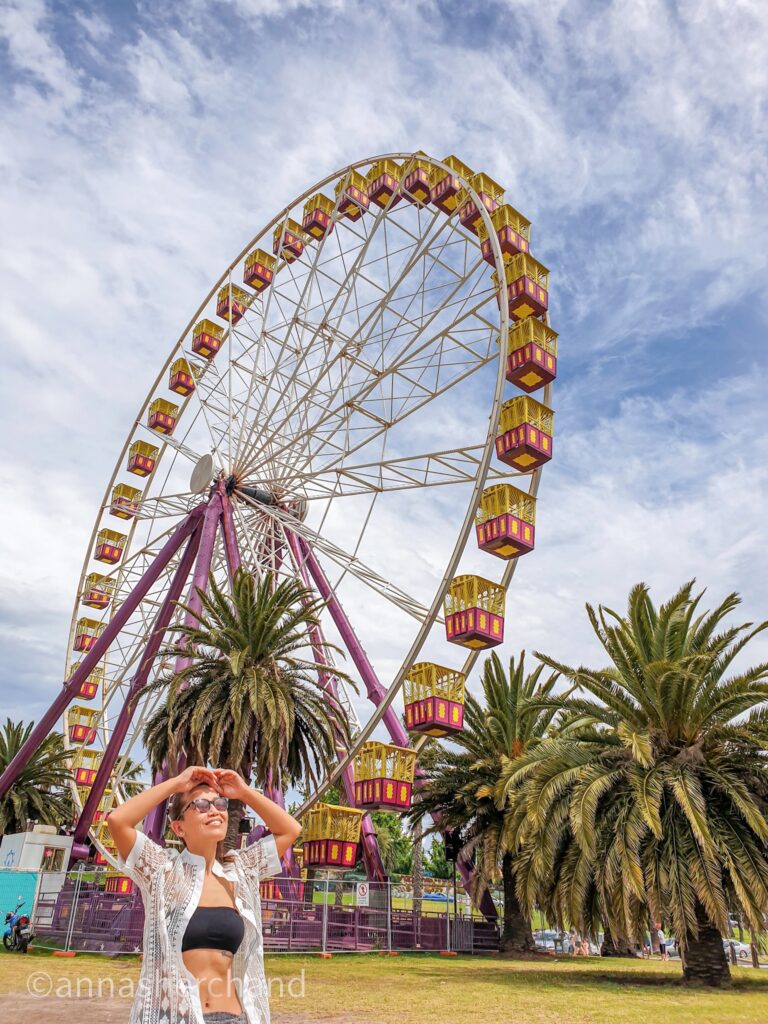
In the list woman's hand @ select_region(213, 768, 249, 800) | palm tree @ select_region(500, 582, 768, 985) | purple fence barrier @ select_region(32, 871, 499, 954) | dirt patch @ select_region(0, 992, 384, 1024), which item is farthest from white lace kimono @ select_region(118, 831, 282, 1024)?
purple fence barrier @ select_region(32, 871, 499, 954)

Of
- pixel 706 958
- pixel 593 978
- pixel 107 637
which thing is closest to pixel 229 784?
pixel 706 958

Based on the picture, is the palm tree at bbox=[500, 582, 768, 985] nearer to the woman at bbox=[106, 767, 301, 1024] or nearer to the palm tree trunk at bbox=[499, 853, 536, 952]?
the palm tree trunk at bbox=[499, 853, 536, 952]

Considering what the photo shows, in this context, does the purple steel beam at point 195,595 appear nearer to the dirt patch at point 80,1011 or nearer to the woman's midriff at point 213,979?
the dirt patch at point 80,1011

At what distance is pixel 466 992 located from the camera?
1334 cm

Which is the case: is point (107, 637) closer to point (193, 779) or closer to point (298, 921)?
point (298, 921)

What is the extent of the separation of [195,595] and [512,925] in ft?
43.4

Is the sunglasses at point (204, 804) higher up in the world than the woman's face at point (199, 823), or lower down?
higher up

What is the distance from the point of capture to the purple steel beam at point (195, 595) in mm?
21484

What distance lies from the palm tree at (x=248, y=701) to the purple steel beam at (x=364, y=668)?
103 inches

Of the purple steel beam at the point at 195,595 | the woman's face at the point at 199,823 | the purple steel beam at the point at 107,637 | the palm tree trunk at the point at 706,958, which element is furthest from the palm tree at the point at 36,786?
the woman's face at the point at 199,823

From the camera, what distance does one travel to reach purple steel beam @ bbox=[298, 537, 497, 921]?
24.8 m

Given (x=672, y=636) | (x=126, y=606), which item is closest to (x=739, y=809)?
(x=672, y=636)

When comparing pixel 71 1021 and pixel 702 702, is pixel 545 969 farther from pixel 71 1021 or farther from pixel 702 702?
pixel 71 1021

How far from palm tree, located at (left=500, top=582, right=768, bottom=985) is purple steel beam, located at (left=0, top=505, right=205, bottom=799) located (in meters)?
15.4
